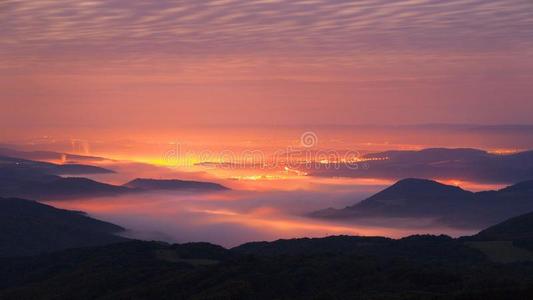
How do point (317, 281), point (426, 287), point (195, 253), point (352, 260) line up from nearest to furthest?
1. point (426, 287)
2. point (317, 281)
3. point (352, 260)
4. point (195, 253)

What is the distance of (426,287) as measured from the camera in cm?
10250

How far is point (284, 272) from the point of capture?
118 m

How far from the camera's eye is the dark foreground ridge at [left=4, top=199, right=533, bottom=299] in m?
104

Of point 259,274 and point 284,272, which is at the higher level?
point 284,272

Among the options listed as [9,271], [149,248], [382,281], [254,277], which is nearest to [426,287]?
[382,281]

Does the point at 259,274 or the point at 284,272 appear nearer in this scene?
the point at 259,274

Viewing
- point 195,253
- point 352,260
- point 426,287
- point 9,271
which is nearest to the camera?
point 426,287

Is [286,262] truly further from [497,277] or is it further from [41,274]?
[41,274]

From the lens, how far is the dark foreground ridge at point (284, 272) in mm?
103500

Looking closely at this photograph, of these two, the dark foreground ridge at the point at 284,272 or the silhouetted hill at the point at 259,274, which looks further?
the dark foreground ridge at the point at 284,272

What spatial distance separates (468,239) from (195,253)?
56.9m

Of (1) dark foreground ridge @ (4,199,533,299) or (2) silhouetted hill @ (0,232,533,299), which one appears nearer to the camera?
(2) silhouetted hill @ (0,232,533,299)

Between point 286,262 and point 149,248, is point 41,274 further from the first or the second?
point 286,262

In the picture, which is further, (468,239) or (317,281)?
(468,239)
